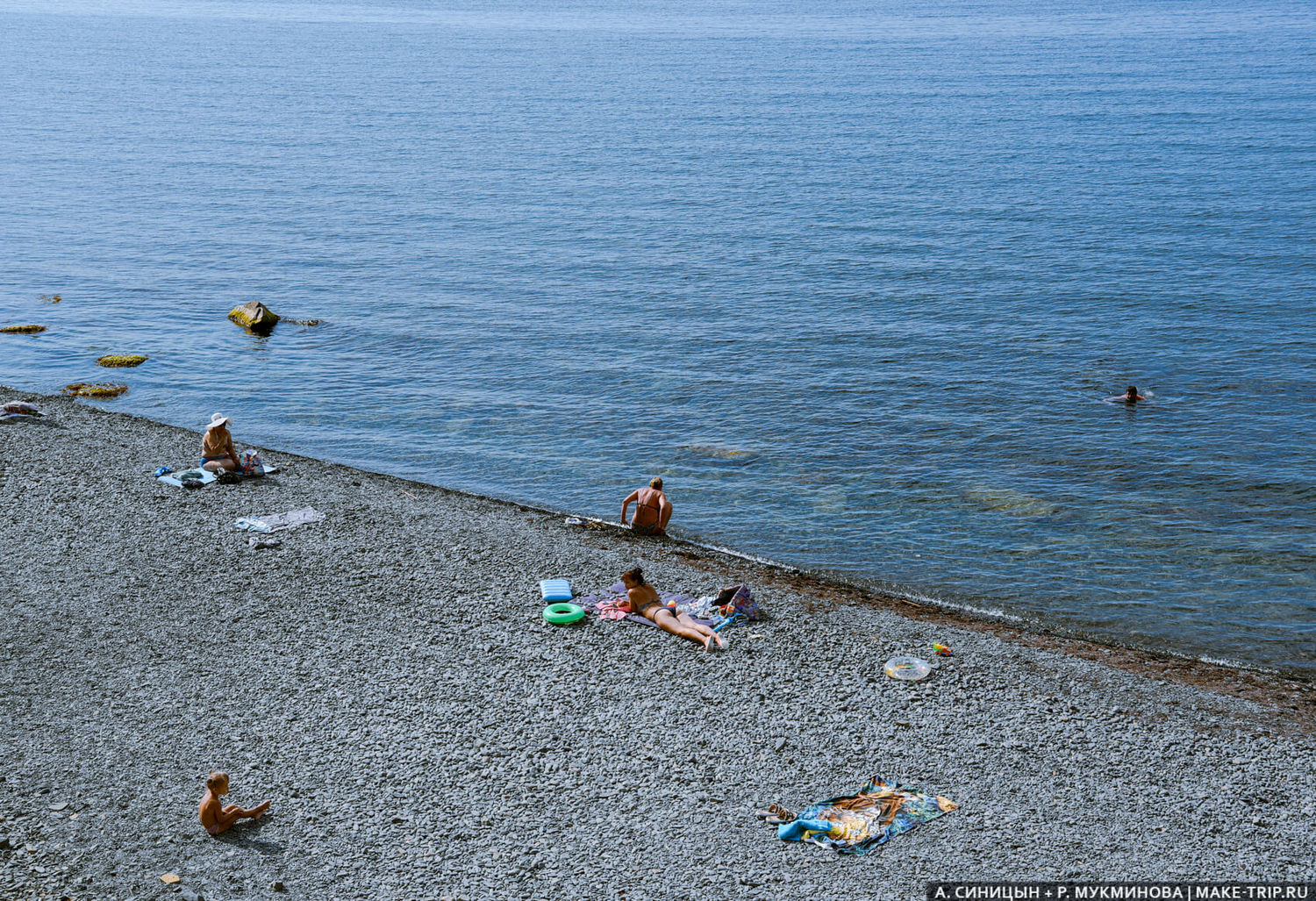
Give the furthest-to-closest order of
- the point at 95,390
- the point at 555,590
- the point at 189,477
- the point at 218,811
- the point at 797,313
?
the point at 797,313
the point at 95,390
the point at 189,477
the point at 555,590
the point at 218,811

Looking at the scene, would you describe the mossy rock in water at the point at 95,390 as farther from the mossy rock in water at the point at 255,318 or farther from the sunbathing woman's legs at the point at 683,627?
the sunbathing woman's legs at the point at 683,627

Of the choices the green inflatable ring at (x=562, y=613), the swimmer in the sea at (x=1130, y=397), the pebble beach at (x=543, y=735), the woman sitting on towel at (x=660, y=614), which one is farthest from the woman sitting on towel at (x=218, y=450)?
the swimmer in the sea at (x=1130, y=397)

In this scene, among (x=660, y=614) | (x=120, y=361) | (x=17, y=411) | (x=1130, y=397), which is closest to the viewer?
(x=660, y=614)

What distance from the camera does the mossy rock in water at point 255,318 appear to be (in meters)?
37.3

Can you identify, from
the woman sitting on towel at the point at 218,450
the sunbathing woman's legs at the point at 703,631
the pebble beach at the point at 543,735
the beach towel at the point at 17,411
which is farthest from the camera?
the beach towel at the point at 17,411

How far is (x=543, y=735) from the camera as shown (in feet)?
45.5

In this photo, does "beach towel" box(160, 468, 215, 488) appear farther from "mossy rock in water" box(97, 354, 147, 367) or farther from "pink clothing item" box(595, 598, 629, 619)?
"mossy rock in water" box(97, 354, 147, 367)

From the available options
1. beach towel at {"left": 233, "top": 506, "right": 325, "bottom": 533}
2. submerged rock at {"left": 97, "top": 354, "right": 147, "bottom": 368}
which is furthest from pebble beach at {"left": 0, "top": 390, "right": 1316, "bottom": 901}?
submerged rock at {"left": 97, "top": 354, "right": 147, "bottom": 368}

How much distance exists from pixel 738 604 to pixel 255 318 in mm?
26769

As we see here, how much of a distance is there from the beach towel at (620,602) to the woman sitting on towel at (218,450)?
1010cm

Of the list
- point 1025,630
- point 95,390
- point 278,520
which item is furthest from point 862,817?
point 95,390

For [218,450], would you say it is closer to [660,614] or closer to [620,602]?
[620,602]

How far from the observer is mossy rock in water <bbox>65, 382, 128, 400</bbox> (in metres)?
30.9

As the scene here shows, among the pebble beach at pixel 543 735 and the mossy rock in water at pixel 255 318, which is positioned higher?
the mossy rock in water at pixel 255 318
